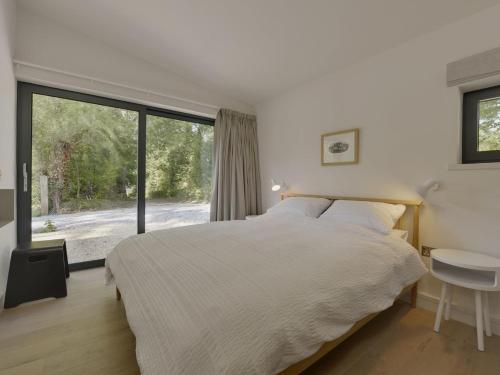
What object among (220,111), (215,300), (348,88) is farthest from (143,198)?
(348,88)

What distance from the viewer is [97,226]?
282 centimetres

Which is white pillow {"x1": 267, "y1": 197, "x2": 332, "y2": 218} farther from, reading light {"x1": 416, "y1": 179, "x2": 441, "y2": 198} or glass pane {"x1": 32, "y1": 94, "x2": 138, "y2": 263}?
glass pane {"x1": 32, "y1": 94, "x2": 138, "y2": 263}

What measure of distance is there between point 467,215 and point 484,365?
1.00 m

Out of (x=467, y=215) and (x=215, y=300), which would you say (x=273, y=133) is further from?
(x=215, y=300)

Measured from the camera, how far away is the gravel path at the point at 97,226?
8.51ft

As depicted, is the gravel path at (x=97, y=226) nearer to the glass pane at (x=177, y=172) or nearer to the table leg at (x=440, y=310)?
the glass pane at (x=177, y=172)

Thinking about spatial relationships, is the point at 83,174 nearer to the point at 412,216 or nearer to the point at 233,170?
the point at 233,170

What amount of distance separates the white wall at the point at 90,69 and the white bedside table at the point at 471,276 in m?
3.13

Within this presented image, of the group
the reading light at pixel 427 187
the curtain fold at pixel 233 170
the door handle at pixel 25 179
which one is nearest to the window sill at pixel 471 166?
the reading light at pixel 427 187

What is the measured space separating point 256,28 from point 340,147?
1512 millimetres

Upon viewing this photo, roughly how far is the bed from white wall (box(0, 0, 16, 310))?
1.02m

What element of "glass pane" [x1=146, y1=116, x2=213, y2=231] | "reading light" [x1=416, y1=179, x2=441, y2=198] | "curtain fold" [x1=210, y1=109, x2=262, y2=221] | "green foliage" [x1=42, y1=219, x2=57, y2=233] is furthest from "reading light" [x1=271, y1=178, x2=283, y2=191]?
"green foliage" [x1=42, y1=219, x2=57, y2=233]

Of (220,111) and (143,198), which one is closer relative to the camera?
(143,198)

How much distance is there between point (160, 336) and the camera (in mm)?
832
